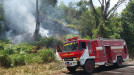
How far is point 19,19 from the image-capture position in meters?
29.0

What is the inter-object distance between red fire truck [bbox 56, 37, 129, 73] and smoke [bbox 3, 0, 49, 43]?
1640 centimetres

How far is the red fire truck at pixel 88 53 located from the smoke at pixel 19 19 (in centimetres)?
1640

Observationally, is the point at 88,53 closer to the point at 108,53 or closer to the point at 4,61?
the point at 108,53

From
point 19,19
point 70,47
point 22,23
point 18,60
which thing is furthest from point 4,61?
point 19,19

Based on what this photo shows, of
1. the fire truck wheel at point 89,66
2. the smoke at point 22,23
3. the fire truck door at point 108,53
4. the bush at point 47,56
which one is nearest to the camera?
the fire truck wheel at point 89,66

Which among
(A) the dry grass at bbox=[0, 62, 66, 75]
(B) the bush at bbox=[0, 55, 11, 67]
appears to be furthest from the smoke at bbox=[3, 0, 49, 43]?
(A) the dry grass at bbox=[0, 62, 66, 75]

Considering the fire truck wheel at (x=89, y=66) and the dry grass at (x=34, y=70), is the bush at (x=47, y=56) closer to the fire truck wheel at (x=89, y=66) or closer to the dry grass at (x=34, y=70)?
the dry grass at (x=34, y=70)

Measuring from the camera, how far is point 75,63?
9.25 metres

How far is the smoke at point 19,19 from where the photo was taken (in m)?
26.0

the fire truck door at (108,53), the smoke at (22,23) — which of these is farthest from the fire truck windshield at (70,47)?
the smoke at (22,23)

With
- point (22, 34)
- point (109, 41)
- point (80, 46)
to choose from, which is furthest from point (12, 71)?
point (22, 34)

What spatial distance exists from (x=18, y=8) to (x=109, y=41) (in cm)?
2380

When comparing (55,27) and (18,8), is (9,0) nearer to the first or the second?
(18,8)

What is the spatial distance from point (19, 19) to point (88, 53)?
75.8 ft
